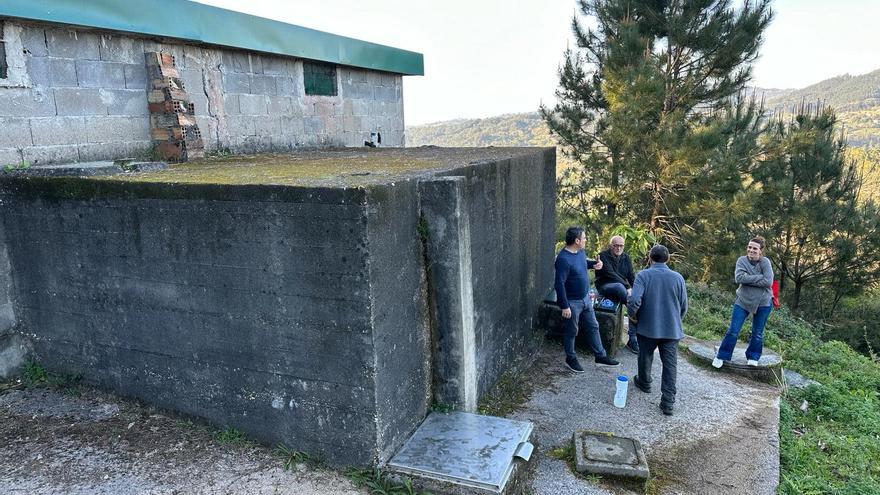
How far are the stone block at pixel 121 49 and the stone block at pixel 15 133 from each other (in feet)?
3.48

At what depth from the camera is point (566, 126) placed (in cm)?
1503

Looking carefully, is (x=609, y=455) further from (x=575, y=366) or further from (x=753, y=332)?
(x=753, y=332)

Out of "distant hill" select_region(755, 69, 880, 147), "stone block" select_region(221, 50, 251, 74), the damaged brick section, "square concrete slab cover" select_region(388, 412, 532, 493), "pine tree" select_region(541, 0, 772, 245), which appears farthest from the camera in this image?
"distant hill" select_region(755, 69, 880, 147)

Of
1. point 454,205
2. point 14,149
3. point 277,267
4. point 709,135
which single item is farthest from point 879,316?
point 14,149

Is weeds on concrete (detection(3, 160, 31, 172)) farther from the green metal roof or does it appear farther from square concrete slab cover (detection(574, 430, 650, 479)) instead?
square concrete slab cover (detection(574, 430, 650, 479))

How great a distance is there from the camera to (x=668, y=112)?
533 inches

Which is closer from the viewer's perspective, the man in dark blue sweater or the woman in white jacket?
the man in dark blue sweater

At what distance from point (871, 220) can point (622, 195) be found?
6.26 m

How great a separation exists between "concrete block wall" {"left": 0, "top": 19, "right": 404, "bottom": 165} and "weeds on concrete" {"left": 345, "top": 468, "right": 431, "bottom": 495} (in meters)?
3.86

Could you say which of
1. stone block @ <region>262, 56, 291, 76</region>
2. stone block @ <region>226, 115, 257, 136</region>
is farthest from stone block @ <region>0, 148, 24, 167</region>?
stone block @ <region>262, 56, 291, 76</region>

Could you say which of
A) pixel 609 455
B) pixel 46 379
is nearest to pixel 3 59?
pixel 46 379

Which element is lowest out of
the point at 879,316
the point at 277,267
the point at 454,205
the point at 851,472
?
the point at 879,316

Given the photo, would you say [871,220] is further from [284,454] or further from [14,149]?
[14,149]

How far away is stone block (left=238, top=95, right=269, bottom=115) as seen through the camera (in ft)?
23.8
